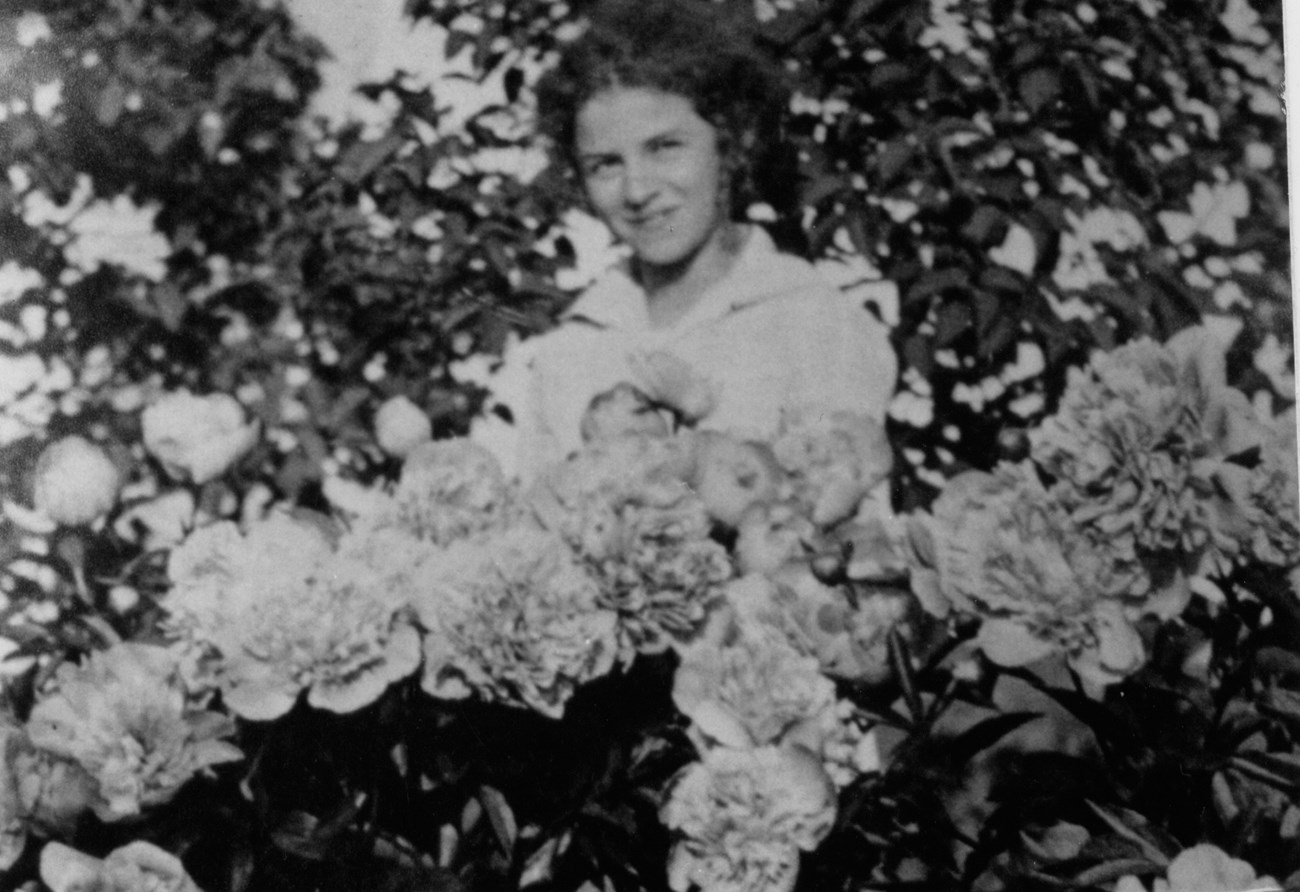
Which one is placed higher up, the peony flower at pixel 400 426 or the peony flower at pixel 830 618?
the peony flower at pixel 400 426

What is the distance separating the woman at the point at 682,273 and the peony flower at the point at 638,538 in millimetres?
52

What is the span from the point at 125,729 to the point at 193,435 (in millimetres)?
274

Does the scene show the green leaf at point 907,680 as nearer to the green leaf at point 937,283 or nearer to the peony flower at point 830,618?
the peony flower at point 830,618

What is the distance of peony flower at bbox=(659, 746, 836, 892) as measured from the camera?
133 cm

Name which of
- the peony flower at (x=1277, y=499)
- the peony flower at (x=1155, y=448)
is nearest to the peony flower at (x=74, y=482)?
the peony flower at (x=1155, y=448)

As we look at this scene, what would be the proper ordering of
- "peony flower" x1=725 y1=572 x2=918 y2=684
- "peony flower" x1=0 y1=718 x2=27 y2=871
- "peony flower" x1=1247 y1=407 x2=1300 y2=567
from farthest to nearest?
"peony flower" x1=1247 y1=407 x2=1300 y2=567, "peony flower" x1=725 y1=572 x2=918 y2=684, "peony flower" x1=0 y1=718 x2=27 y2=871

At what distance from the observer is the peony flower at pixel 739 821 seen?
1332 millimetres

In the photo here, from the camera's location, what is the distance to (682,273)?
142cm

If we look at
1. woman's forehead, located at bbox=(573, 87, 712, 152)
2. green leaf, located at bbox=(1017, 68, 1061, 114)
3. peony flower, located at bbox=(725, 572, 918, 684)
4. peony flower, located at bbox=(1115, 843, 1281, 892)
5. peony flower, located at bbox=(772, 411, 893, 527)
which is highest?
woman's forehead, located at bbox=(573, 87, 712, 152)

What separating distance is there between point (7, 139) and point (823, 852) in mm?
1022

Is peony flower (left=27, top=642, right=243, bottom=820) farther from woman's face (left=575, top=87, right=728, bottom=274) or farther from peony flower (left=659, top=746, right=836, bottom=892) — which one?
woman's face (left=575, top=87, right=728, bottom=274)

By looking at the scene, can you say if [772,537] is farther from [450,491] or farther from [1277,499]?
[1277,499]

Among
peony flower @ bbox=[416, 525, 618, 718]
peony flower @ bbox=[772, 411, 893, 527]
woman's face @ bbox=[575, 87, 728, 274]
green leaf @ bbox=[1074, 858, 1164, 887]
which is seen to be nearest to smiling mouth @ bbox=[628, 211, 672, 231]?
woman's face @ bbox=[575, 87, 728, 274]

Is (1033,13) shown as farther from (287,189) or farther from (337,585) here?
(337,585)
